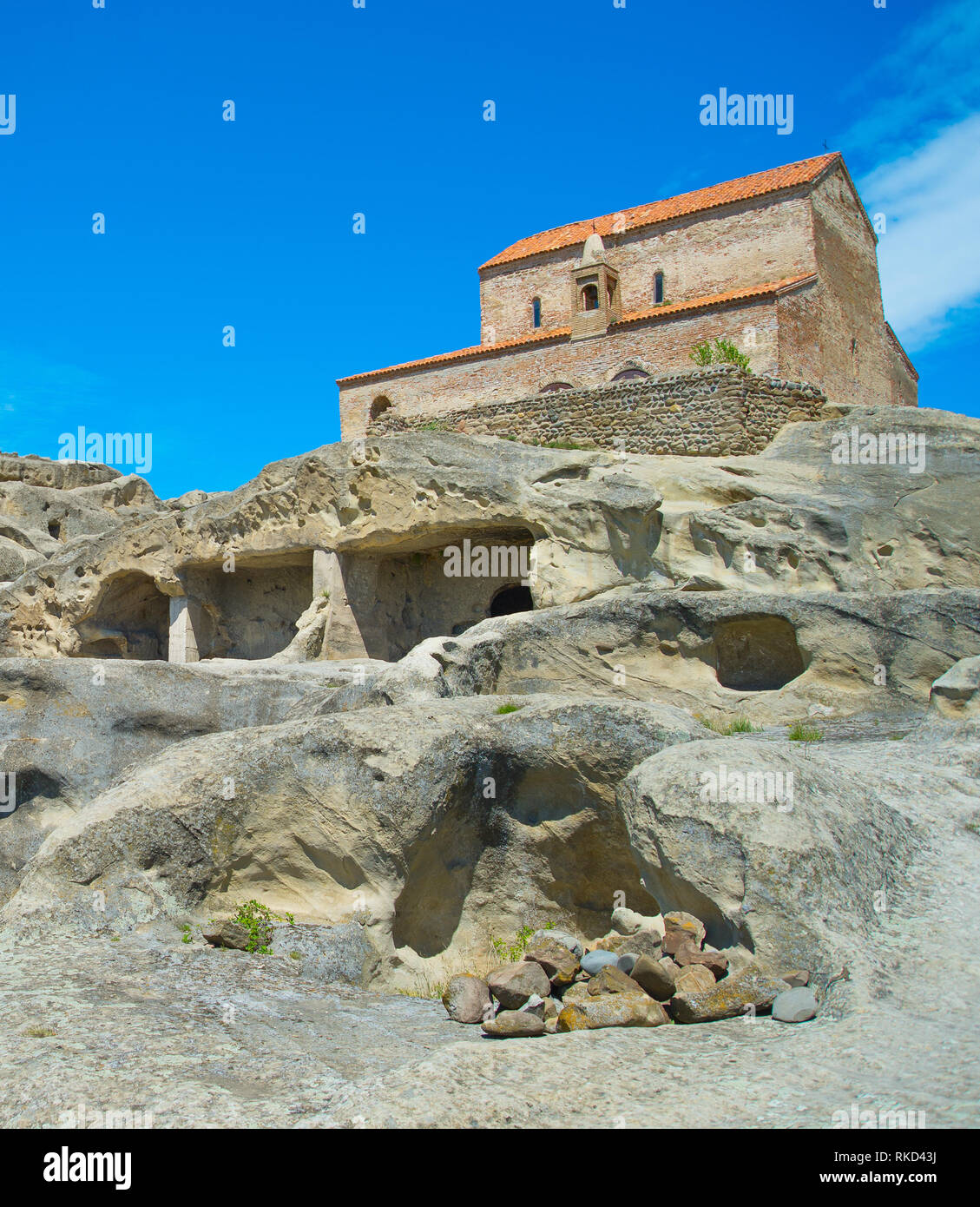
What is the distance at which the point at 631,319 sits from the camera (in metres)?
23.8

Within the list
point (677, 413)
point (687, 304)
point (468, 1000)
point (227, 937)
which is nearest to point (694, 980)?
point (468, 1000)

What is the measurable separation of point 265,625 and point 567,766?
1054cm

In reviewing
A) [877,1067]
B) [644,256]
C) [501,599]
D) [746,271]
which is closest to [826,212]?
[746,271]

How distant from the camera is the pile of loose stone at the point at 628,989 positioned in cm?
389

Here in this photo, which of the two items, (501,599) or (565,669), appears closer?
(565,669)

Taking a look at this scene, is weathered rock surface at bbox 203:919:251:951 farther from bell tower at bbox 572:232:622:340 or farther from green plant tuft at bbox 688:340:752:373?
bell tower at bbox 572:232:622:340

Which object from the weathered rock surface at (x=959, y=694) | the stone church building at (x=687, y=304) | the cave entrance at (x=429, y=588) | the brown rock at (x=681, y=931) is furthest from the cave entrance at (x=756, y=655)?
the stone church building at (x=687, y=304)

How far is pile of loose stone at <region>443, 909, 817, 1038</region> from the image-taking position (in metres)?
3.89

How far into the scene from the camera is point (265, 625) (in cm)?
1584

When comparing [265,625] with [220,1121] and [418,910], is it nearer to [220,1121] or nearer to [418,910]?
[418,910]

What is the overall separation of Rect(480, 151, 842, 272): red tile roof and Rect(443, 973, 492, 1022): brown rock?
2366 centimetres

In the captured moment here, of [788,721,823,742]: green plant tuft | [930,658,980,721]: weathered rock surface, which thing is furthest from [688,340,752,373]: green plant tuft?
[930,658,980,721]: weathered rock surface

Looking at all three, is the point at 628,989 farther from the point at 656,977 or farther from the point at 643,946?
the point at 643,946

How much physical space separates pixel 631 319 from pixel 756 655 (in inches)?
625
